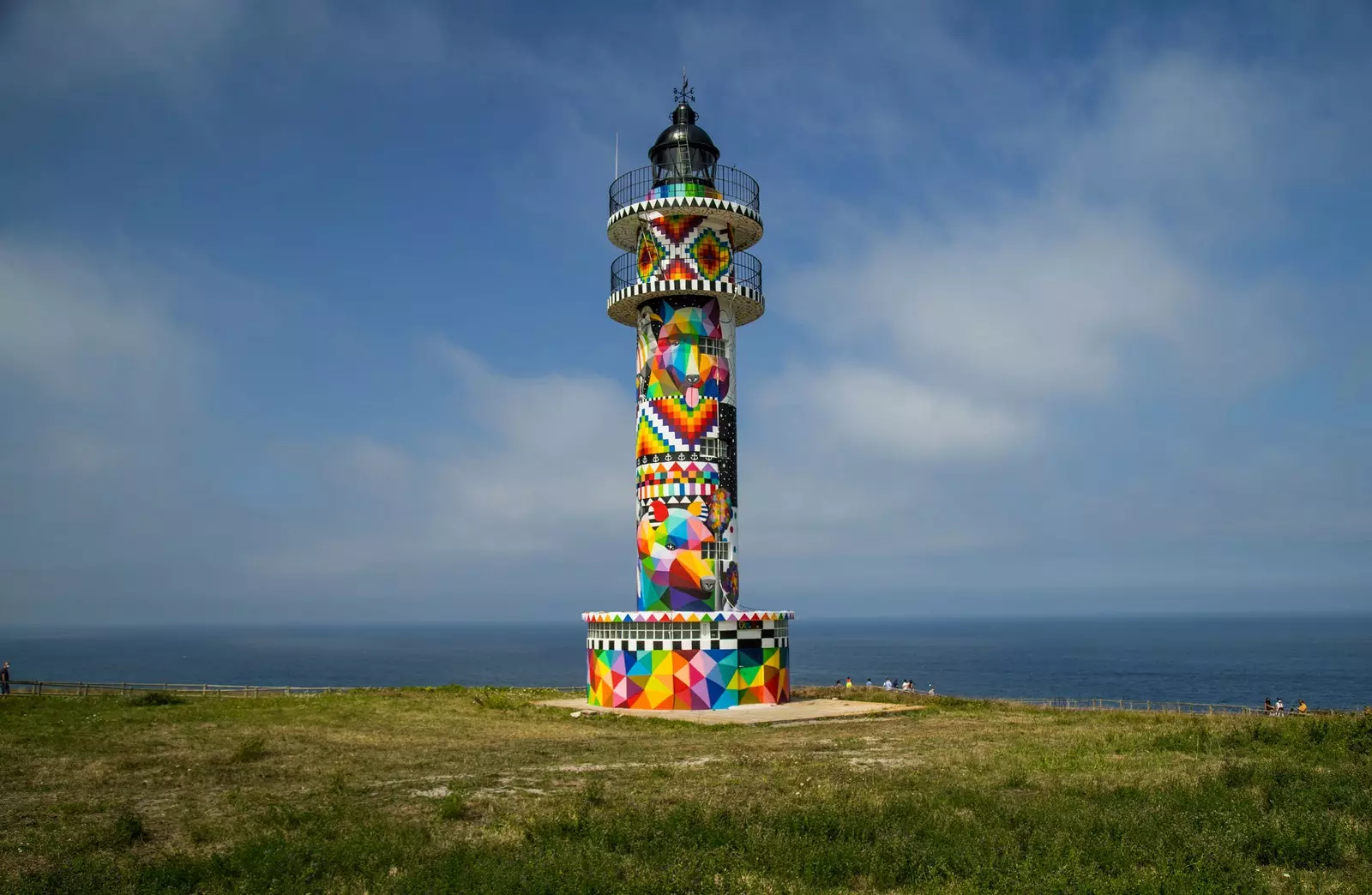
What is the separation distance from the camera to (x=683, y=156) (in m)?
42.2

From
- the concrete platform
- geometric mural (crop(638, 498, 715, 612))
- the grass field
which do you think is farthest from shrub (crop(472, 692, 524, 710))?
the grass field

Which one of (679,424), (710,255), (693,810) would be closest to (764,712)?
(679,424)

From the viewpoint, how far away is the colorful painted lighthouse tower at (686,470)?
37.6 metres

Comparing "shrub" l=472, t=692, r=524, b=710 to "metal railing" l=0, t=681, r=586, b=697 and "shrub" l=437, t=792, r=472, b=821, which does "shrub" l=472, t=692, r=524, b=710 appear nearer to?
"metal railing" l=0, t=681, r=586, b=697

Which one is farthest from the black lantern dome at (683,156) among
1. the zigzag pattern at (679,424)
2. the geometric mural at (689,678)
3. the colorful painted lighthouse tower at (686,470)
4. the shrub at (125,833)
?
the shrub at (125,833)

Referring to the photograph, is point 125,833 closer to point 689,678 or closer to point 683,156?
point 689,678

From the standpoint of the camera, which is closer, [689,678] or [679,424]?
[689,678]

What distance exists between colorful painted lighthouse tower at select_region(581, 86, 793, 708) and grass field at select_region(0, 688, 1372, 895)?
856 centimetres

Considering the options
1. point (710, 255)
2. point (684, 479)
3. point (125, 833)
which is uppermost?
point (710, 255)

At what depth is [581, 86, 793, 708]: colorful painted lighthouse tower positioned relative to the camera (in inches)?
1481

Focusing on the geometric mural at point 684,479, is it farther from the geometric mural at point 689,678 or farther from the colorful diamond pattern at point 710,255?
the colorful diamond pattern at point 710,255

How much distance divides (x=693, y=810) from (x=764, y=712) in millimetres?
20490

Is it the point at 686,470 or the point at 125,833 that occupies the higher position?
the point at 686,470

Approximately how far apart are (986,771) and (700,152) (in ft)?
93.2
